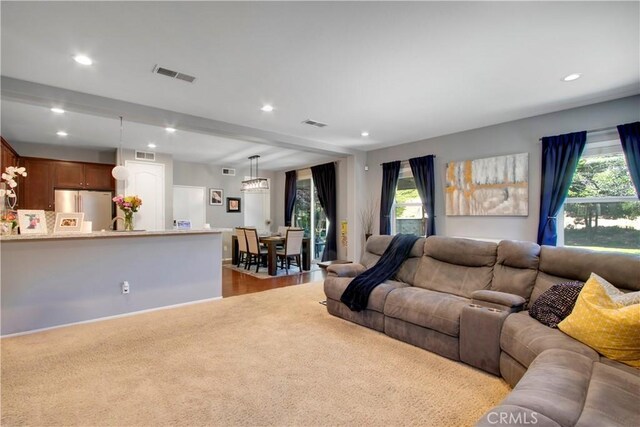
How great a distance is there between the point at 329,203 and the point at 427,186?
2.66m

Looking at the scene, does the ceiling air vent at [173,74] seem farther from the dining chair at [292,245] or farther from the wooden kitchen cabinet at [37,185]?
the wooden kitchen cabinet at [37,185]

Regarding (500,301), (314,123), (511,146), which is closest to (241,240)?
Answer: (314,123)

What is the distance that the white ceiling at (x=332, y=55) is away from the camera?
2.20 meters

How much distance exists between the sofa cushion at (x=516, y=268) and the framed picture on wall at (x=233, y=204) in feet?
23.8

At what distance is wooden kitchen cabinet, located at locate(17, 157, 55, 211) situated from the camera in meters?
5.83

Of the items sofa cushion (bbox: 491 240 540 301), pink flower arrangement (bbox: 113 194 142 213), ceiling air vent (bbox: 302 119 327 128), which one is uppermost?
ceiling air vent (bbox: 302 119 327 128)

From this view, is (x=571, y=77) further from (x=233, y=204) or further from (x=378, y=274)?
(x=233, y=204)

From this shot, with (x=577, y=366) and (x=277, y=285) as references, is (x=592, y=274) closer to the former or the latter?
(x=577, y=366)

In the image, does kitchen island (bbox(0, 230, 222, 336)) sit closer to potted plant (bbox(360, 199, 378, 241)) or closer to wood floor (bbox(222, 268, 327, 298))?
wood floor (bbox(222, 268, 327, 298))

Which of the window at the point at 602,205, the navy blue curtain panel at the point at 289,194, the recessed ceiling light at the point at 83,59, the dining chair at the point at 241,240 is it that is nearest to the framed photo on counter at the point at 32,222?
the recessed ceiling light at the point at 83,59

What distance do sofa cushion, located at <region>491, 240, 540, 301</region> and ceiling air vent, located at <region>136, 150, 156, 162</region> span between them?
6971 mm

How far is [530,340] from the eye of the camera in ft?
6.83

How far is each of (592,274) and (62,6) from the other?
4.26 m

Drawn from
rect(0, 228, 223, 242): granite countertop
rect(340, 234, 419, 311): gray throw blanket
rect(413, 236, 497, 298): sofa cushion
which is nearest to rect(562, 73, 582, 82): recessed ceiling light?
rect(413, 236, 497, 298): sofa cushion
